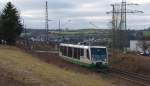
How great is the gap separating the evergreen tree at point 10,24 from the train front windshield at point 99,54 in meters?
39.0

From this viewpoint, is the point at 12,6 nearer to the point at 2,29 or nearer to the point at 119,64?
the point at 2,29

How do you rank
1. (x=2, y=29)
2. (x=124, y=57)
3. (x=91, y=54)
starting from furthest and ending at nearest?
1. (x=2, y=29)
2. (x=124, y=57)
3. (x=91, y=54)

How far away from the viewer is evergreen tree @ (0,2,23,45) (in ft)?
262

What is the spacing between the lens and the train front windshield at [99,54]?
141 ft

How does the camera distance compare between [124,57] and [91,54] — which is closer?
[91,54]

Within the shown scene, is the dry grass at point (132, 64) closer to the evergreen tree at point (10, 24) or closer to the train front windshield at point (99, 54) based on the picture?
the train front windshield at point (99, 54)

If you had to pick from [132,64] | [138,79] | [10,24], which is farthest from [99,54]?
[10,24]

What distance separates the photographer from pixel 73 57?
48.8m

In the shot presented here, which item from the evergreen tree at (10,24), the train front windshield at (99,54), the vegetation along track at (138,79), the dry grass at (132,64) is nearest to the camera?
the vegetation along track at (138,79)

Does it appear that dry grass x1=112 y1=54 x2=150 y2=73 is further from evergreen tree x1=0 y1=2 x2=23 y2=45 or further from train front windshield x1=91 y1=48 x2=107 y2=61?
evergreen tree x1=0 y1=2 x2=23 y2=45

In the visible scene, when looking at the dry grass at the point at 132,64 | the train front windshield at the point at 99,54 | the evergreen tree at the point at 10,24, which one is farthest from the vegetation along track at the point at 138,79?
the evergreen tree at the point at 10,24

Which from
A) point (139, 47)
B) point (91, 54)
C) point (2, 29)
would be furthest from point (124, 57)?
point (139, 47)

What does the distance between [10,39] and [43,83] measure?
66160mm

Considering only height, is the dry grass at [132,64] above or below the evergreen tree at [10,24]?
below
